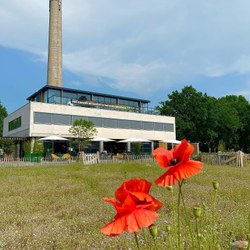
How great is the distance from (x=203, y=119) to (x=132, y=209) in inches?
1963

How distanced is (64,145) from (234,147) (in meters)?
37.2

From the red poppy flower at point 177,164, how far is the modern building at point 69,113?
33.5 metres

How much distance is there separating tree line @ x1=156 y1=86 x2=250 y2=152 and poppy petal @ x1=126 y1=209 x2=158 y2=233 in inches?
1918

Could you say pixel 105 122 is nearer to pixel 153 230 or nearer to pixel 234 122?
pixel 234 122

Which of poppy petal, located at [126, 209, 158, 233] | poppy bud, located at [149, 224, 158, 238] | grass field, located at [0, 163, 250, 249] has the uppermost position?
poppy petal, located at [126, 209, 158, 233]

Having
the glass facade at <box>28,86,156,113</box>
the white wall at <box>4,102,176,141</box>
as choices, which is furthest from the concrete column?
the white wall at <box>4,102,176,141</box>

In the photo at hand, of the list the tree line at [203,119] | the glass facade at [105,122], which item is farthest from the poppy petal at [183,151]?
the tree line at [203,119]

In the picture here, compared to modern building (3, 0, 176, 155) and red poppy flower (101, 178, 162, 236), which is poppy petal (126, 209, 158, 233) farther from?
modern building (3, 0, 176, 155)

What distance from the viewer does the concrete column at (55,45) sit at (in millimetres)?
45219

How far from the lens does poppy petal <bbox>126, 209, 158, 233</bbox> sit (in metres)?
0.94

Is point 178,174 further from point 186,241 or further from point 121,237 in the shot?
point 121,237

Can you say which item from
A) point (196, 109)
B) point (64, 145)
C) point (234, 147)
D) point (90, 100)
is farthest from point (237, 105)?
point (64, 145)

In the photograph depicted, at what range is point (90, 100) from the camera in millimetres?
45688

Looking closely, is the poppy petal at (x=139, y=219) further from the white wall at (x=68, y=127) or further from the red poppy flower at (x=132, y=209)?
the white wall at (x=68, y=127)
